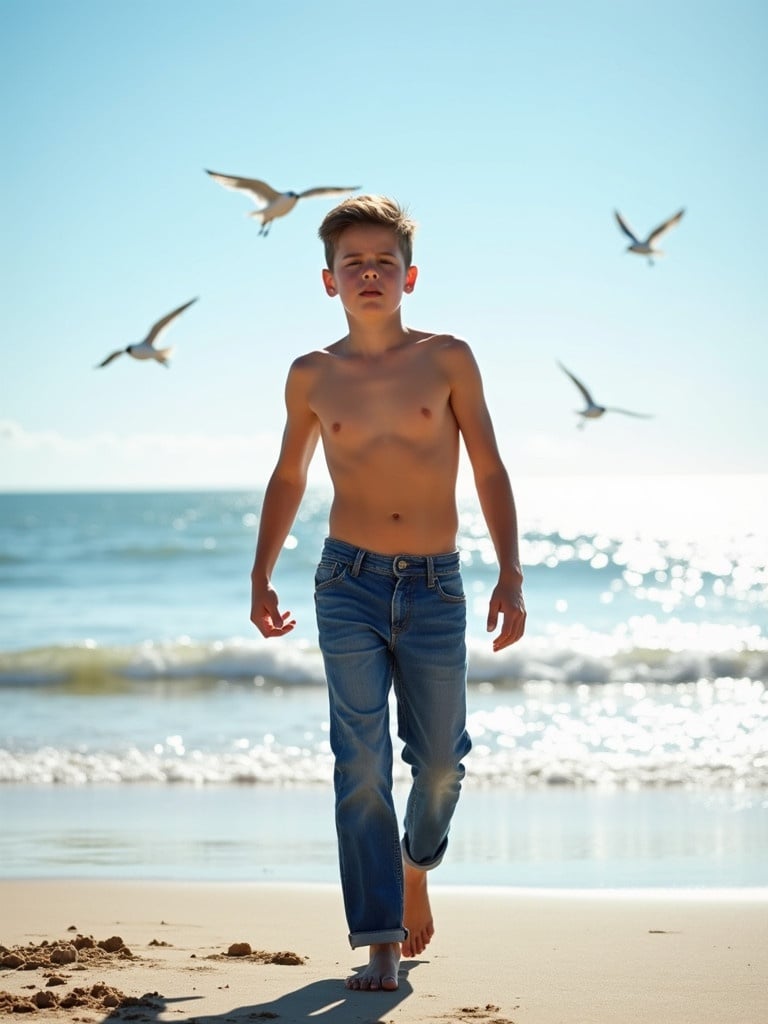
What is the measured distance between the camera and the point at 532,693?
1111 cm

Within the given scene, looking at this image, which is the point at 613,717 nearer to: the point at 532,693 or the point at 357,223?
the point at 532,693

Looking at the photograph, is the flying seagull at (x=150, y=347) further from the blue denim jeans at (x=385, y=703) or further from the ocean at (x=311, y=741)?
the blue denim jeans at (x=385, y=703)

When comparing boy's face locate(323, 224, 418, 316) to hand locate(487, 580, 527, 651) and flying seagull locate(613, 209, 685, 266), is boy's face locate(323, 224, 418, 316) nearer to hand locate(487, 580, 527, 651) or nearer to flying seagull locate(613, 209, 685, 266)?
hand locate(487, 580, 527, 651)

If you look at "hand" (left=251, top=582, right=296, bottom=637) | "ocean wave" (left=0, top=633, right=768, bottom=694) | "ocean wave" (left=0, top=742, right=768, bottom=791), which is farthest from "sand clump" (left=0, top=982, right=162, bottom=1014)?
"ocean wave" (left=0, top=633, right=768, bottom=694)

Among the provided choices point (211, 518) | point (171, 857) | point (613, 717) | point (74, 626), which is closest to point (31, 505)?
point (211, 518)

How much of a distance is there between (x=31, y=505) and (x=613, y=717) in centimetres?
5161

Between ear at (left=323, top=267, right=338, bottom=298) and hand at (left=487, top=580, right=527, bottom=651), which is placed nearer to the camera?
hand at (left=487, top=580, right=527, bottom=651)

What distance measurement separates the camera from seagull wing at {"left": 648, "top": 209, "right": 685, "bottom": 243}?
1164 cm

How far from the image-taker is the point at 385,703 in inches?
116

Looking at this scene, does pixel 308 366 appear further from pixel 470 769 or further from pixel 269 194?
pixel 269 194

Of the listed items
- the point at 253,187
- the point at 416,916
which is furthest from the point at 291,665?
the point at 416,916

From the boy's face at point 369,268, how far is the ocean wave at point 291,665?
8.82m

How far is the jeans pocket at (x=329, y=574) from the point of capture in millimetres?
3004

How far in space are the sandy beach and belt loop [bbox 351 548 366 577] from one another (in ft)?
3.09
